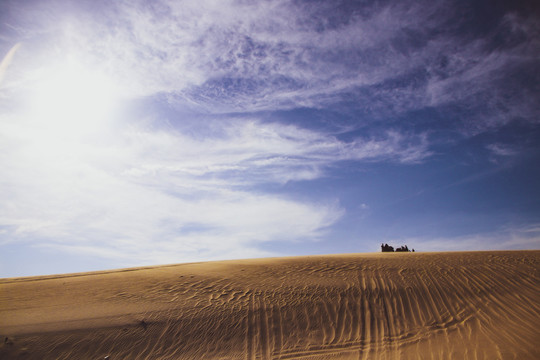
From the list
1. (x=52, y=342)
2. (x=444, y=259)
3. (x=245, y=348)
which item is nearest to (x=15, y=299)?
(x=52, y=342)

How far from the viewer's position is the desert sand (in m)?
8.52

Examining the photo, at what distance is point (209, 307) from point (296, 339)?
3576mm

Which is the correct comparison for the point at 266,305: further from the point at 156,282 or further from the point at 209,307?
the point at 156,282

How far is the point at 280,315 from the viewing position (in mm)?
10398

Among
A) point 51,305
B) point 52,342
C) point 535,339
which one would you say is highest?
point 51,305

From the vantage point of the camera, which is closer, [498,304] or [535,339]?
[535,339]

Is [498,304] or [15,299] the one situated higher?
[15,299]

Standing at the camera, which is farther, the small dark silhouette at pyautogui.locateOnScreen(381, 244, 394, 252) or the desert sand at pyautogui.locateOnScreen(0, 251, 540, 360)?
the small dark silhouette at pyautogui.locateOnScreen(381, 244, 394, 252)

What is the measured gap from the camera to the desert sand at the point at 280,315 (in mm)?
8523

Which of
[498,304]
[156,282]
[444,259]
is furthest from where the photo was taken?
[444,259]

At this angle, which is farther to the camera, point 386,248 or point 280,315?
point 386,248

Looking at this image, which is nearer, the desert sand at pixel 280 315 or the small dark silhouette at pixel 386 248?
the desert sand at pixel 280 315

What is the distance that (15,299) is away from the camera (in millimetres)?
10812

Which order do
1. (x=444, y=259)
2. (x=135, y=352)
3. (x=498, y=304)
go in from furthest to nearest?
(x=444, y=259) < (x=498, y=304) < (x=135, y=352)
